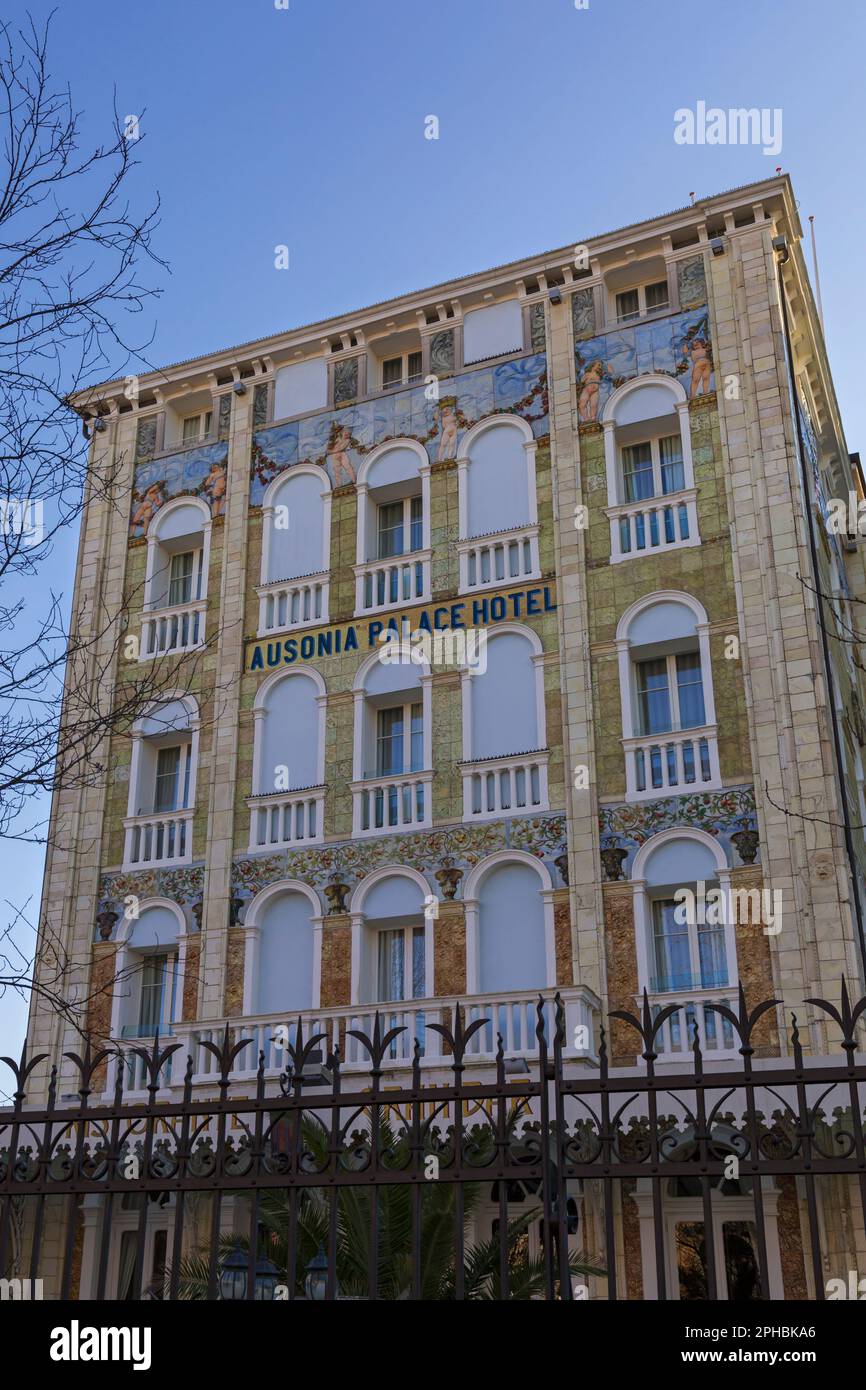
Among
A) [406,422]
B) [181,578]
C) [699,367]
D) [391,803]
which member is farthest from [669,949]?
[181,578]

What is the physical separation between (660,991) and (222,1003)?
22.7 feet

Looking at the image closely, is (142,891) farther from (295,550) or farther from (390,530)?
(390,530)

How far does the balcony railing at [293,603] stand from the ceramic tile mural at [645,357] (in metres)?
5.33

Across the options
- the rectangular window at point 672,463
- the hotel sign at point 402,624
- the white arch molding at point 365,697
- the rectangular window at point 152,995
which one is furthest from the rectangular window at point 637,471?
the rectangular window at point 152,995

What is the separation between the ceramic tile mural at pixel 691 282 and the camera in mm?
22766

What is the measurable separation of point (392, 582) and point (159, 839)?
588cm

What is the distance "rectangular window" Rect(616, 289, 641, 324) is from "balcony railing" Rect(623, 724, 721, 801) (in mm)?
7779

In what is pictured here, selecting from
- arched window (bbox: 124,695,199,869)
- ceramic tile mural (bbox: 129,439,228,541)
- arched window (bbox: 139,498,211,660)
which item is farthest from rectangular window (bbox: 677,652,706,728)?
ceramic tile mural (bbox: 129,439,228,541)

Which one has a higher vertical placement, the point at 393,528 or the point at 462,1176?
the point at 393,528

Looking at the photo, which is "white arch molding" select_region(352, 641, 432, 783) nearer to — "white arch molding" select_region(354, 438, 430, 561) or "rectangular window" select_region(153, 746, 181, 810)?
"white arch molding" select_region(354, 438, 430, 561)

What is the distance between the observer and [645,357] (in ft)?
74.8

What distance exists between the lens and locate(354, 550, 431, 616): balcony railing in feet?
76.0

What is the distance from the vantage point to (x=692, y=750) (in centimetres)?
2005
